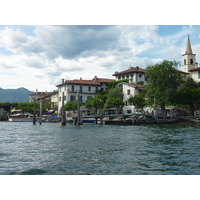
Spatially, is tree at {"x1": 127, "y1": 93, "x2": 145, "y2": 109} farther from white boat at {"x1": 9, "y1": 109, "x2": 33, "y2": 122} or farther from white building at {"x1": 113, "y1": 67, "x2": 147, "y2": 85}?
white boat at {"x1": 9, "y1": 109, "x2": 33, "y2": 122}

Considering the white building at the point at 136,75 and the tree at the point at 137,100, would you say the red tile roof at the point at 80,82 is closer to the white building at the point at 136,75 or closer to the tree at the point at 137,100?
the white building at the point at 136,75

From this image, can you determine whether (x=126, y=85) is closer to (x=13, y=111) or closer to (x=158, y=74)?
(x=158, y=74)

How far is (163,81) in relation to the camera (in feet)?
143

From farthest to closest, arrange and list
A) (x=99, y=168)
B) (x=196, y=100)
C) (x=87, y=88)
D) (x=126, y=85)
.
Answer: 1. (x=87, y=88)
2. (x=126, y=85)
3. (x=196, y=100)
4. (x=99, y=168)

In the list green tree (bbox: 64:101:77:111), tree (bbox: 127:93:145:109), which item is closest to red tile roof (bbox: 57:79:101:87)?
green tree (bbox: 64:101:77:111)

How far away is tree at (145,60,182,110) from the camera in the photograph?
4316 centimetres

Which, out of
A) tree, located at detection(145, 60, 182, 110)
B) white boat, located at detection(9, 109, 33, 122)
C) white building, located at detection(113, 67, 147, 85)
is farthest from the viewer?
white boat, located at detection(9, 109, 33, 122)

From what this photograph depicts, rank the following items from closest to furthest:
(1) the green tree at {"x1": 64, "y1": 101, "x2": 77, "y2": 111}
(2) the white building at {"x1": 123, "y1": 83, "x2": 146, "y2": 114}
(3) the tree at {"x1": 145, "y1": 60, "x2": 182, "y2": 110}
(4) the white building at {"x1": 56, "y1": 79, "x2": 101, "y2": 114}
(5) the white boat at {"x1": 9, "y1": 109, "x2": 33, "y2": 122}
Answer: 1. (3) the tree at {"x1": 145, "y1": 60, "x2": 182, "y2": 110}
2. (2) the white building at {"x1": 123, "y1": 83, "x2": 146, "y2": 114}
3. (1) the green tree at {"x1": 64, "y1": 101, "x2": 77, "y2": 111}
4. (5) the white boat at {"x1": 9, "y1": 109, "x2": 33, "y2": 122}
5. (4) the white building at {"x1": 56, "y1": 79, "x2": 101, "y2": 114}

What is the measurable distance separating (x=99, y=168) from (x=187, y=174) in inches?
116

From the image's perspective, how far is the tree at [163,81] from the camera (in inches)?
1699

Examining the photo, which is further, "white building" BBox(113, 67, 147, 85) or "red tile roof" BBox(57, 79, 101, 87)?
"red tile roof" BBox(57, 79, 101, 87)
